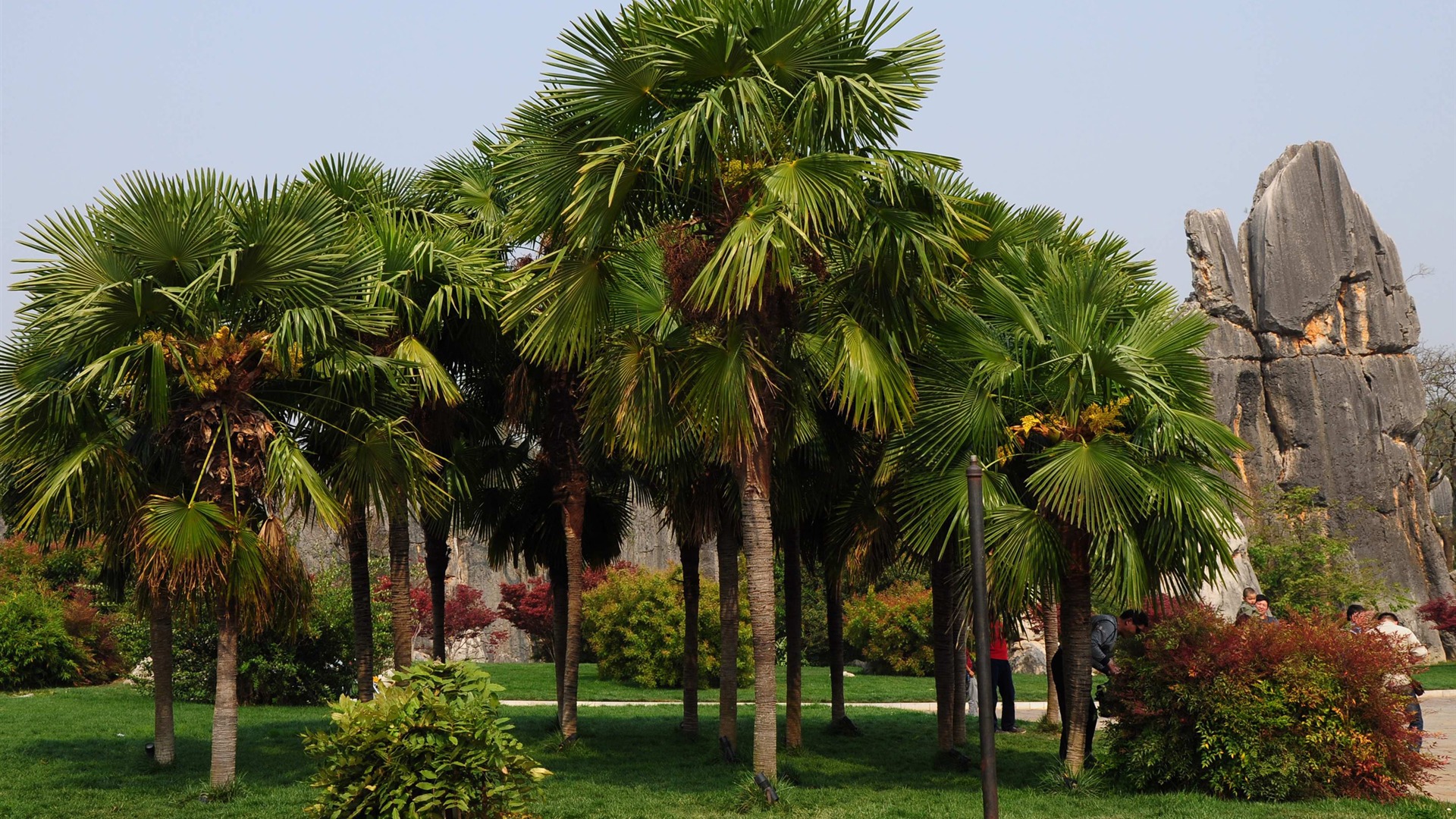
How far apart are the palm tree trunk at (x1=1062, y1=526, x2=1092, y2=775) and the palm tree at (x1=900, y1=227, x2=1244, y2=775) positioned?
15mm

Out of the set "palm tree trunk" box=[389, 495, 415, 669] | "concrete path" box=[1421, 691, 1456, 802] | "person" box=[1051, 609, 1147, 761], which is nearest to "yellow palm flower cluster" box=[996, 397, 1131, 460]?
"person" box=[1051, 609, 1147, 761]

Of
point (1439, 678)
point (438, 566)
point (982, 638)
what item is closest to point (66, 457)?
point (438, 566)

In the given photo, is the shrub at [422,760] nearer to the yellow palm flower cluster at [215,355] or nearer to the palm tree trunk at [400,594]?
the yellow palm flower cluster at [215,355]

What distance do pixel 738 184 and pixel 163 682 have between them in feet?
26.2

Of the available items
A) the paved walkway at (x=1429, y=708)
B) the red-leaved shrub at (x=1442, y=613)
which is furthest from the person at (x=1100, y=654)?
the red-leaved shrub at (x=1442, y=613)

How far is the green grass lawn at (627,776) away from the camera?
10430 mm

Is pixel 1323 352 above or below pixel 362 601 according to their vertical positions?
above

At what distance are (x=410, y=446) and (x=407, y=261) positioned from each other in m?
2.34

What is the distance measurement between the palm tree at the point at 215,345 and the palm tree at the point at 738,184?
215cm

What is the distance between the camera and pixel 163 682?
12914 millimetres

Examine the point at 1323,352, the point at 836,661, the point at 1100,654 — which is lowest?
the point at 836,661

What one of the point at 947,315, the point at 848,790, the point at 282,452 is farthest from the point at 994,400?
the point at 282,452

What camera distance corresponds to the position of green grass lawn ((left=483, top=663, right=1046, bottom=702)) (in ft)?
74.6

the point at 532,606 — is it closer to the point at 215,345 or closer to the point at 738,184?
the point at 215,345
